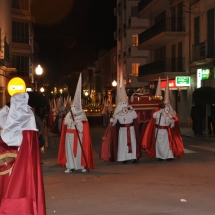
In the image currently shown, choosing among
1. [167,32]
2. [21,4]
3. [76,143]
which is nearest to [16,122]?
[76,143]

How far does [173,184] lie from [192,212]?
2552 mm

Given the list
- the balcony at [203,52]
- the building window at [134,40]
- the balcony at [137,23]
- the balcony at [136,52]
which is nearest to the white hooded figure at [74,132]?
the balcony at [203,52]

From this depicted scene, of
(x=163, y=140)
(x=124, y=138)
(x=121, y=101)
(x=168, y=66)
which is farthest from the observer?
(x=168, y=66)

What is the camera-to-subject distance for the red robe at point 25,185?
621 centimetres

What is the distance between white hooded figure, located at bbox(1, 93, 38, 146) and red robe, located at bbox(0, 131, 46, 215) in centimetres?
8

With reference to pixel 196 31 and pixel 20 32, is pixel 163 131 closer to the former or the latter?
pixel 196 31

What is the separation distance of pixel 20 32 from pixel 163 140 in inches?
1219

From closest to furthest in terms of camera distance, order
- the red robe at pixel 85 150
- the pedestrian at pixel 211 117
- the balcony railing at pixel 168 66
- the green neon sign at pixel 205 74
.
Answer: the red robe at pixel 85 150 → the pedestrian at pixel 211 117 → the green neon sign at pixel 205 74 → the balcony railing at pixel 168 66

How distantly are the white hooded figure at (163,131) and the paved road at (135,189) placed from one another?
0.30 meters

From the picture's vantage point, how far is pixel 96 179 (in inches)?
455

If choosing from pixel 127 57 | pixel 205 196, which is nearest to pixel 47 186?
pixel 205 196

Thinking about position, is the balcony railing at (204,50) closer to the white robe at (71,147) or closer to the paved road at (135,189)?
the paved road at (135,189)

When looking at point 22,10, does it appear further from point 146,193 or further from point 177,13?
point 146,193

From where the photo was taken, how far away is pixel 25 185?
248 inches
